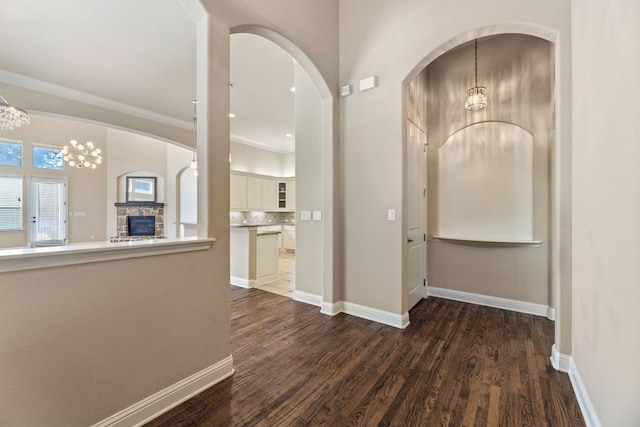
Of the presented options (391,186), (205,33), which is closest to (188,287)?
(205,33)

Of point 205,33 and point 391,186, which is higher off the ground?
point 205,33

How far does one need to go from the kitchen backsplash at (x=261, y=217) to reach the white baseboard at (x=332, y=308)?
495cm

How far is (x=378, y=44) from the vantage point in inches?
119

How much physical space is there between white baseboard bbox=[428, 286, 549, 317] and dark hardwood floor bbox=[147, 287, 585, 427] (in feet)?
0.55

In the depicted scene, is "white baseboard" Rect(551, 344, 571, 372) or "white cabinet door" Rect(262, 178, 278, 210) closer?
"white baseboard" Rect(551, 344, 571, 372)


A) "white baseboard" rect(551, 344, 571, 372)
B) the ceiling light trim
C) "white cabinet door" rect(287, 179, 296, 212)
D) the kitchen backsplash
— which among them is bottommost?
"white baseboard" rect(551, 344, 571, 372)

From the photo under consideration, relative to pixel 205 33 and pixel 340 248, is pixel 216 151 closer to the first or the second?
pixel 205 33

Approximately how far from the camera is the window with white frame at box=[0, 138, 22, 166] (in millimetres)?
7031

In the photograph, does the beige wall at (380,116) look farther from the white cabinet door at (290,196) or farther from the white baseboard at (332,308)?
the white cabinet door at (290,196)

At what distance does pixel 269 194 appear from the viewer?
878cm

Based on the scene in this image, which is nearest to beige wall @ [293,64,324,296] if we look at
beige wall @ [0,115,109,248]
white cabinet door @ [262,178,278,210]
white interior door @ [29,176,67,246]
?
white cabinet door @ [262,178,278,210]

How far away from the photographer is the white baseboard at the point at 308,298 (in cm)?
351

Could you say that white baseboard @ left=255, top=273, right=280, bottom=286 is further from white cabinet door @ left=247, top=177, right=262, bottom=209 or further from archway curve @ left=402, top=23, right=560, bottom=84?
white cabinet door @ left=247, top=177, right=262, bottom=209

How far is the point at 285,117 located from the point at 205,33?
452cm
